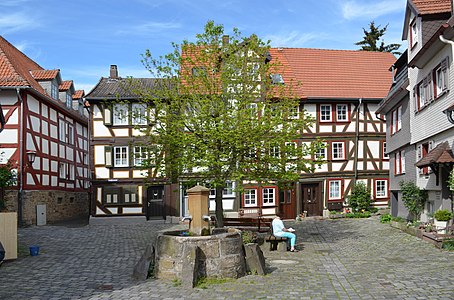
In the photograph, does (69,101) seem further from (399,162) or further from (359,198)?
(399,162)

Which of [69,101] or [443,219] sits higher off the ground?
[69,101]

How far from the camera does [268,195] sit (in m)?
30.9

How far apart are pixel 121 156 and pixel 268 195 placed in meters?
8.68

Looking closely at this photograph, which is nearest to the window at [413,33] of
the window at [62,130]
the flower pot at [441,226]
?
the flower pot at [441,226]

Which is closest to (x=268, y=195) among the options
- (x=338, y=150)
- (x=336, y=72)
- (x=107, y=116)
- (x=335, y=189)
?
(x=335, y=189)

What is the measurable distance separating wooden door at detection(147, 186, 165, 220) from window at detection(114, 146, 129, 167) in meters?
2.08

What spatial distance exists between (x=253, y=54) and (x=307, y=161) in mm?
3829

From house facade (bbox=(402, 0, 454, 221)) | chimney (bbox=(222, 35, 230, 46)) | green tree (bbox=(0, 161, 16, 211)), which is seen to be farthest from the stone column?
green tree (bbox=(0, 161, 16, 211))

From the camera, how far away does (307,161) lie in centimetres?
1678

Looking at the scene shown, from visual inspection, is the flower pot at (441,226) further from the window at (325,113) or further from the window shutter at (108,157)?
the window shutter at (108,157)

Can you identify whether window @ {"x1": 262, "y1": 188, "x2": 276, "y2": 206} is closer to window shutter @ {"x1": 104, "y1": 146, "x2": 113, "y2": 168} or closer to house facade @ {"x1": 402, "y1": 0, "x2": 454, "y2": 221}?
window shutter @ {"x1": 104, "y1": 146, "x2": 113, "y2": 168}

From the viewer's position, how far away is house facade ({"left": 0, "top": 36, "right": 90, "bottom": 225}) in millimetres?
25906

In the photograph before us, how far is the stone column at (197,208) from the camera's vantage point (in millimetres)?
12781

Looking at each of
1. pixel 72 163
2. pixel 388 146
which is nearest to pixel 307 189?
pixel 388 146
